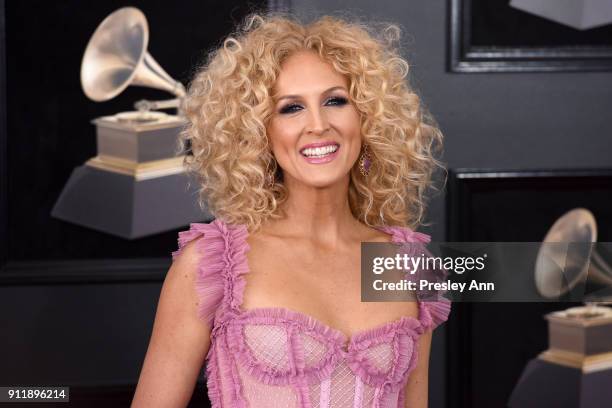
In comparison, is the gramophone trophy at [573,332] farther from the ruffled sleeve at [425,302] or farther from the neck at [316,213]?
the neck at [316,213]

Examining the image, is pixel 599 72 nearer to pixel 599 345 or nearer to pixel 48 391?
pixel 599 345

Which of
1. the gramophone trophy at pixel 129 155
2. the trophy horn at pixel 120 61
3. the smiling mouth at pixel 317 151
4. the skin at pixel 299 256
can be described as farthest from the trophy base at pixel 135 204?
the smiling mouth at pixel 317 151

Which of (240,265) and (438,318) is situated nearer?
(240,265)

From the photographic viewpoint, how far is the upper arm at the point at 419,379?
2051 millimetres

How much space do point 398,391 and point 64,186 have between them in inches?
46.9

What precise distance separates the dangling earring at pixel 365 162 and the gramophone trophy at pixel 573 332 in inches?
42.1

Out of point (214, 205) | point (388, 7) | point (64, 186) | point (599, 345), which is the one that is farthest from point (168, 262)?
point (599, 345)

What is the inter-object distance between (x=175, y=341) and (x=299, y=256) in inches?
12.3

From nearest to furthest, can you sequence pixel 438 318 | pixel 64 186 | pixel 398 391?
pixel 398 391 < pixel 438 318 < pixel 64 186

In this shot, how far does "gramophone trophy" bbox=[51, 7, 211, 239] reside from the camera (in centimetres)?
264

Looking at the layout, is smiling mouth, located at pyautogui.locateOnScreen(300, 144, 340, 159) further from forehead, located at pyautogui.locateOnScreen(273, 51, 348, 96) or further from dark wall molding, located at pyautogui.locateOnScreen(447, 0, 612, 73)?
dark wall molding, located at pyautogui.locateOnScreen(447, 0, 612, 73)

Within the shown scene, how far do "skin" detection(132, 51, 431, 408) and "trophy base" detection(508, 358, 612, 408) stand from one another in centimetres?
105

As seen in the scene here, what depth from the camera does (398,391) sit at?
194 cm

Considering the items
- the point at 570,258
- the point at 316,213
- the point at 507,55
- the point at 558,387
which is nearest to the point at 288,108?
the point at 316,213
